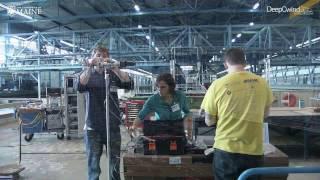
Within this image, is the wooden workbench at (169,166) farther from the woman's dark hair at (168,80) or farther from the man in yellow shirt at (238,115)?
the woman's dark hair at (168,80)

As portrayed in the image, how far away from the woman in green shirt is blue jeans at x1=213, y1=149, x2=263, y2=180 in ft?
2.87

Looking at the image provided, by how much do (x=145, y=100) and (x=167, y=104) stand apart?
5.16m

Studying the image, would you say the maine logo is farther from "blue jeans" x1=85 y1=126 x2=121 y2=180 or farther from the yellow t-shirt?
the yellow t-shirt

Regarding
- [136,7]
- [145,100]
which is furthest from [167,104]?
[136,7]

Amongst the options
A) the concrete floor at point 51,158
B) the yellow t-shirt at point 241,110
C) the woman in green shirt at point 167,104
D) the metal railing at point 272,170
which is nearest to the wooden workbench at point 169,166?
the woman in green shirt at point 167,104

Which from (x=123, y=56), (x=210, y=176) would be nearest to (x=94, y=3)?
(x=123, y=56)

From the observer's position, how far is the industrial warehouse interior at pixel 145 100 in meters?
3.14

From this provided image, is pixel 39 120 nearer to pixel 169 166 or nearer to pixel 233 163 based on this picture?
pixel 169 166

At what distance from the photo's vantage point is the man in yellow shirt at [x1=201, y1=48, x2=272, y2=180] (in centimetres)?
254

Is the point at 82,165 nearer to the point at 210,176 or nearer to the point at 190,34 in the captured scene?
the point at 210,176

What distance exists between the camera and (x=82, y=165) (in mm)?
6035

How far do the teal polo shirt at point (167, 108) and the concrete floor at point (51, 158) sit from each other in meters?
1.99

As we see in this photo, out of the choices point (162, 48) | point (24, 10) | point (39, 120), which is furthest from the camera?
point (162, 48)

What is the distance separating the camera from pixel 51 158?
6.66 meters
